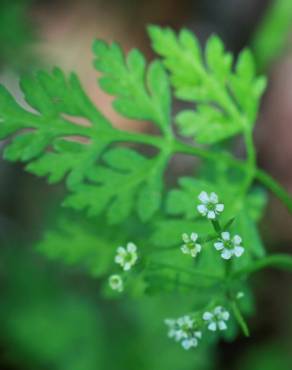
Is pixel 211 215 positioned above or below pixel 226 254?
above

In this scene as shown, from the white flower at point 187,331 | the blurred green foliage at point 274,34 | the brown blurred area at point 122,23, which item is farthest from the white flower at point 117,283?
the brown blurred area at point 122,23

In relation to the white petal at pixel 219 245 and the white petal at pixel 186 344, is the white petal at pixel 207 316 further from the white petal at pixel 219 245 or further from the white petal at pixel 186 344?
the white petal at pixel 219 245

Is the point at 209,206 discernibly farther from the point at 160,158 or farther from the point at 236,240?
the point at 160,158

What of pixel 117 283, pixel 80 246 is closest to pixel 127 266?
pixel 117 283

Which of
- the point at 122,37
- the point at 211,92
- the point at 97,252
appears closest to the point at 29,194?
the point at 122,37

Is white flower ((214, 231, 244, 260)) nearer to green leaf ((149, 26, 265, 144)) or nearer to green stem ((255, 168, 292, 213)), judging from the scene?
green stem ((255, 168, 292, 213))

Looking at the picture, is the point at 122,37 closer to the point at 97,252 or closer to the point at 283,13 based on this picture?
the point at 283,13

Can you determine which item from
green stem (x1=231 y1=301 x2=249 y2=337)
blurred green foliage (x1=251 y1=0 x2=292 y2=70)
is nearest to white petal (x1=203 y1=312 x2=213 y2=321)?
green stem (x1=231 y1=301 x2=249 y2=337)
